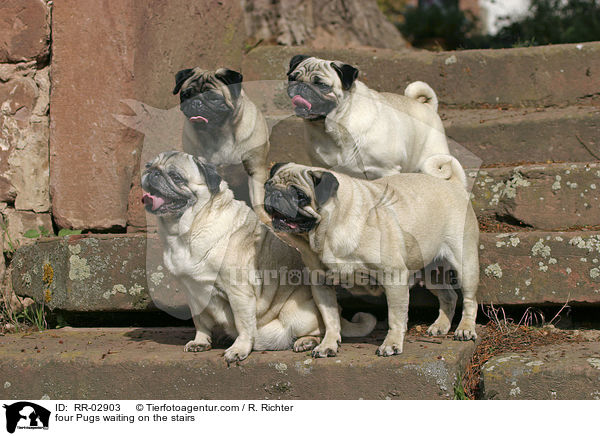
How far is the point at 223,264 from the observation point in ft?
13.6

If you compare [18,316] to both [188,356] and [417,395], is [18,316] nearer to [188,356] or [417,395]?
[188,356]

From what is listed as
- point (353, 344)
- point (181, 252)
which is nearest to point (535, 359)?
point (353, 344)

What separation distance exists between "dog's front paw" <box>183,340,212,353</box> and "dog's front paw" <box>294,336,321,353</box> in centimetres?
56

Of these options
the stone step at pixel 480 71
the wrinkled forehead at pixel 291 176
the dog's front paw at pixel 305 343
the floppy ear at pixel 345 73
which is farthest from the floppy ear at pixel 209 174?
the stone step at pixel 480 71

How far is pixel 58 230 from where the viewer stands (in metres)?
5.71

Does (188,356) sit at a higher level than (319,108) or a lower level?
lower

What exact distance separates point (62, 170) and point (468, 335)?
11.2 feet

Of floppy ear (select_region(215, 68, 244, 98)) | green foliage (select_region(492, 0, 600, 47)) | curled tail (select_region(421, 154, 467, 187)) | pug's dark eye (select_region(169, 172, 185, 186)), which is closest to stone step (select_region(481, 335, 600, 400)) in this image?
curled tail (select_region(421, 154, 467, 187))

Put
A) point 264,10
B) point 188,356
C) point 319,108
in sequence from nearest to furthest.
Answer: point 188,356
point 319,108
point 264,10

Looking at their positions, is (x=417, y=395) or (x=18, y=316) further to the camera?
(x=18, y=316)

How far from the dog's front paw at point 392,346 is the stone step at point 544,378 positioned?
1.58ft

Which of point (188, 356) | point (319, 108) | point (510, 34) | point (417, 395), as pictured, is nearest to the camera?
point (417, 395)

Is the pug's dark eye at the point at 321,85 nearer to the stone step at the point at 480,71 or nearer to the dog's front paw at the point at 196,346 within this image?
the dog's front paw at the point at 196,346

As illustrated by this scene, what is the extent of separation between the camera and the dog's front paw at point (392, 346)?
3863mm
